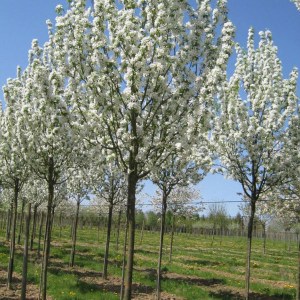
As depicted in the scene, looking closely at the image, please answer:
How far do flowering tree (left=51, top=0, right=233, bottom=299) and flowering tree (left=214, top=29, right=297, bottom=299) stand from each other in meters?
4.02

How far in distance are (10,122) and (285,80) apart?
328 inches

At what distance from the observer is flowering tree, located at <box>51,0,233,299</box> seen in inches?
276

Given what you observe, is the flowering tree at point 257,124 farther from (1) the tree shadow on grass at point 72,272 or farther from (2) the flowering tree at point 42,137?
(1) the tree shadow on grass at point 72,272

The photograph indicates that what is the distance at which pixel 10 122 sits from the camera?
38.6 feet

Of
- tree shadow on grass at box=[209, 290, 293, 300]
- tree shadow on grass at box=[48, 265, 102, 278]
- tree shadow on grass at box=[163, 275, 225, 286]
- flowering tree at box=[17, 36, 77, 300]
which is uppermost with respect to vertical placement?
flowering tree at box=[17, 36, 77, 300]

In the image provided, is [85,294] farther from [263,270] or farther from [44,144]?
[263,270]

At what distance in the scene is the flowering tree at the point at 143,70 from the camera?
702 cm

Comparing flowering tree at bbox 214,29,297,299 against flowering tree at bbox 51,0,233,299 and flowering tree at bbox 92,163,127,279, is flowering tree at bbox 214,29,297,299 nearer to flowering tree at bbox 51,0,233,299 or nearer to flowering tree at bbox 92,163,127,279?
flowering tree at bbox 51,0,233,299

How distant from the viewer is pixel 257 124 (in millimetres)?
11227

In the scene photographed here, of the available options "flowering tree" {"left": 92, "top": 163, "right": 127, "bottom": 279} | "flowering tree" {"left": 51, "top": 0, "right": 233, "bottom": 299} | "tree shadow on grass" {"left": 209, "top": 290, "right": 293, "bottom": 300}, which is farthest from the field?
"flowering tree" {"left": 51, "top": 0, "right": 233, "bottom": 299}

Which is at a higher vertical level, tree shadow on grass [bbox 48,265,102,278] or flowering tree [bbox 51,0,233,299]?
flowering tree [bbox 51,0,233,299]

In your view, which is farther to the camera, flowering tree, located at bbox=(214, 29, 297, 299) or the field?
the field

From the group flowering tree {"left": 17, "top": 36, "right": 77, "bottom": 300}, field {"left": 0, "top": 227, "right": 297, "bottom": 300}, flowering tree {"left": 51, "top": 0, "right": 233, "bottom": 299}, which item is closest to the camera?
flowering tree {"left": 51, "top": 0, "right": 233, "bottom": 299}

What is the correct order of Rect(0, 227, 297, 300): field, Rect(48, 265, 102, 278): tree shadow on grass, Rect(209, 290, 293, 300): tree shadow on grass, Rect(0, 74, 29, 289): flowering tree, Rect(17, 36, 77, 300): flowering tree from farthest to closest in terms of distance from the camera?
Rect(48, 265, 102, 278): tree shadow on grass, Rect(209, 290, 293, 300): tree shadow on grass, Rect(0, 227, 297, 300): field, Rect(0, 74, 29, 289): flowering tree, Rect(17, 36, 77, 300): flowering tree
